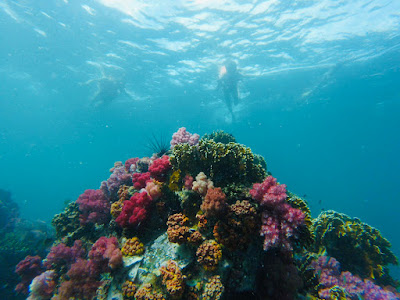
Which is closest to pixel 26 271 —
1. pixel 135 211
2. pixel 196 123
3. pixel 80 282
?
pixel 80 282

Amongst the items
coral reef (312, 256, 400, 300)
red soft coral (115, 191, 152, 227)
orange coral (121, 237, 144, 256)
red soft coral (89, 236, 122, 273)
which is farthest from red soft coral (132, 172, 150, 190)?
coral reef (312, 256, 400, 300)

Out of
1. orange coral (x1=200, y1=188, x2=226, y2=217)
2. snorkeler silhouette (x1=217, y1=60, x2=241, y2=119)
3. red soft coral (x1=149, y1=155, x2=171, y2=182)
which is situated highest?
snorkeler silhouette (x1=217, y1=60, x2=241, y2=119)

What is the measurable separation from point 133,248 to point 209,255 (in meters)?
2.04

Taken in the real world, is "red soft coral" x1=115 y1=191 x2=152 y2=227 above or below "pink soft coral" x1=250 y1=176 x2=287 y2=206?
below

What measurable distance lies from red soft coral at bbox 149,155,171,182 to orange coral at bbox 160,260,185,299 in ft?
8.88

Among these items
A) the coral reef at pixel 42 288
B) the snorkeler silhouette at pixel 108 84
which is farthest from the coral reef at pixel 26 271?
the snorkeler silhouette at pixel 108 84

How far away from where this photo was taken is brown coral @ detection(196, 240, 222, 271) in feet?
12.1

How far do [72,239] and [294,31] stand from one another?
29.1 m

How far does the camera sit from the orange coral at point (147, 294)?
354cm

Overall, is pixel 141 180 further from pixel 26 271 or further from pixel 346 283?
pixel 346 283

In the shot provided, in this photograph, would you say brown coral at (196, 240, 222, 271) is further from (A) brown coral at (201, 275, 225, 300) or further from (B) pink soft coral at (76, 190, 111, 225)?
(B) pink soft coral at (76, 190, 111, 225)

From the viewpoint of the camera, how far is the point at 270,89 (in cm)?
4075

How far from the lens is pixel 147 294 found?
3.60 metres

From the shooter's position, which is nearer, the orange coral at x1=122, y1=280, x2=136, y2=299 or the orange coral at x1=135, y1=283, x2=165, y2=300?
the orange coral at x1=135, y1=283, x2=165, y2=300
